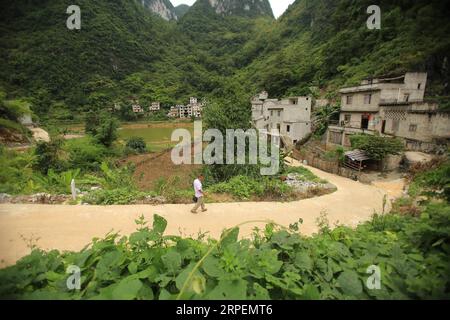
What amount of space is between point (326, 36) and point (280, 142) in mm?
39091

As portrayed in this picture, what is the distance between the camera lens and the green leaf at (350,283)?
5.81 ft

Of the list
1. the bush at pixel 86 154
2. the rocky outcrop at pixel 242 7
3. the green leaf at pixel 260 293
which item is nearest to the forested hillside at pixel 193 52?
the green leaf at pixel 260 293

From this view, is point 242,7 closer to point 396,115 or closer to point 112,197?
point 396,115

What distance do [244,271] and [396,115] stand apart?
72.1ft

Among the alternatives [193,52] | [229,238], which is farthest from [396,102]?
[193,52]

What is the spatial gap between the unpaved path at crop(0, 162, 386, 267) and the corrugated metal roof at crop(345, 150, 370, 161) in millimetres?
7367

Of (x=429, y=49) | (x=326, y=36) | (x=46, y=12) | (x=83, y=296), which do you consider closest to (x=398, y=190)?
(x=83, y=296)

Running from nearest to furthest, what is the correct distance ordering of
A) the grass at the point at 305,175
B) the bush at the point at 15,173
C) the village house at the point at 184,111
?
the bush at the point at 15,173 → the grass at the point at 305,175 → the village house at the point at 184,111

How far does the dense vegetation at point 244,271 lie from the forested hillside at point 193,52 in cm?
207

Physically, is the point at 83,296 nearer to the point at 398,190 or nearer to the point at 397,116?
the point at 398,190

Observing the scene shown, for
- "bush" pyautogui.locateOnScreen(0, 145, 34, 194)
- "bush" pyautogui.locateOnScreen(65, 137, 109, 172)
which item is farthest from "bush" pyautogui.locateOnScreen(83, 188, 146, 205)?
"bush" pyautogui.locateOnScreen(65, 137, 109, 172)

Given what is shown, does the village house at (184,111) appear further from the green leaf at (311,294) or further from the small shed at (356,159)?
the green leaf at (311,294)

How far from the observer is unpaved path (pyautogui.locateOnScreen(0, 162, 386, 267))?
571 cm

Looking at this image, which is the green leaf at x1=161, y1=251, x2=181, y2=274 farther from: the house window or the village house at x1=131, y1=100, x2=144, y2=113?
the village house at x1=131, y1=100, x2=144, y2=113
